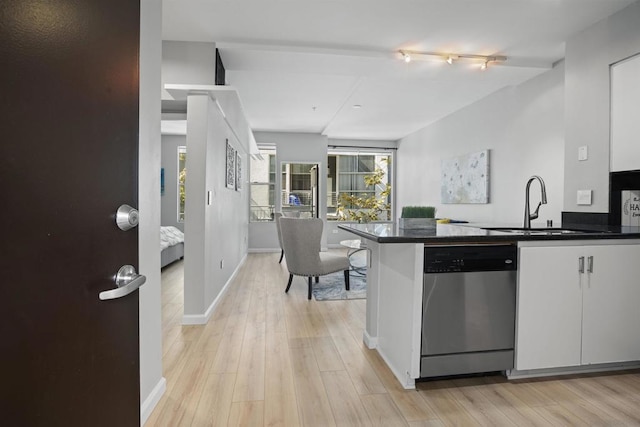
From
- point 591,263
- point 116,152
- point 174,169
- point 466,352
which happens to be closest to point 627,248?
point 591,263

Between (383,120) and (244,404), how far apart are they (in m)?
5.58

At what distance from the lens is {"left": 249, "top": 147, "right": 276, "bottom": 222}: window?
7.53 metres

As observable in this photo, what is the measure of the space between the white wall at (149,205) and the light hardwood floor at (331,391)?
0.65 feet

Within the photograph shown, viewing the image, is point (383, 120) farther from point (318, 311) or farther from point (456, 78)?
point (318, 311)

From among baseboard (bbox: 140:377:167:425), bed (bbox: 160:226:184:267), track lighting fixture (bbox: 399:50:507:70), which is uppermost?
track lighting fixture (bbox: 399:50:507:70)

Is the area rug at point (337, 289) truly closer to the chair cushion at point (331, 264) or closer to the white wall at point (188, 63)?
the chair cushion at point (331, 264)

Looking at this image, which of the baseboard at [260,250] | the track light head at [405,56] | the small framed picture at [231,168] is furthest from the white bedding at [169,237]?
the track light head at [405,56]

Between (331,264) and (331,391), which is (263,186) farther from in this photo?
(331,391)

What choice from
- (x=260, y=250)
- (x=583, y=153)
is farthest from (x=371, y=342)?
(x=260, y=250)

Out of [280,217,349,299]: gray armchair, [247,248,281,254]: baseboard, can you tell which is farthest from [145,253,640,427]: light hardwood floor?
[247,248,281,254]: baseboard

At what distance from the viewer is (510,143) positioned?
4539mm

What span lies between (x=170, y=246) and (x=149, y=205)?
13.4 feet

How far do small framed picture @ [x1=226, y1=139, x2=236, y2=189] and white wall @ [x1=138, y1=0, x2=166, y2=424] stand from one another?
2320mm

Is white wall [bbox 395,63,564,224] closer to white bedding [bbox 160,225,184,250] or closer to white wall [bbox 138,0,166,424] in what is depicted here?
white wall [bbox 138,0,166,424]
